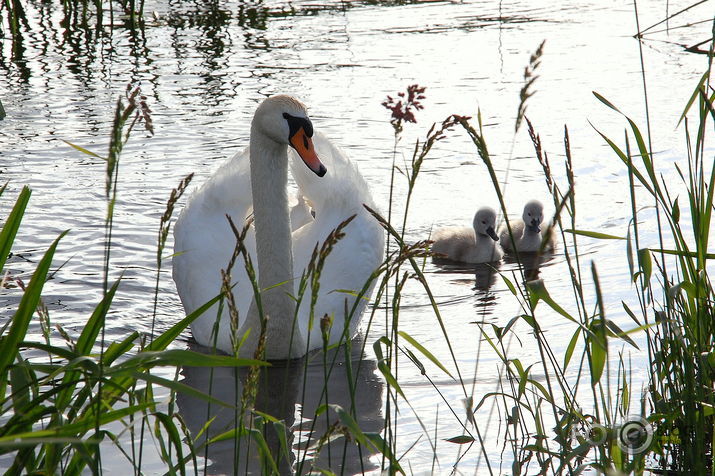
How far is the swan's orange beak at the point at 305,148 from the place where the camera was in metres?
4.13

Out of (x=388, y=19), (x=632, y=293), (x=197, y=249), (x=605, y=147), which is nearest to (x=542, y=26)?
(x=388, y=19)

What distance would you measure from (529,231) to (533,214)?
0.21 metres

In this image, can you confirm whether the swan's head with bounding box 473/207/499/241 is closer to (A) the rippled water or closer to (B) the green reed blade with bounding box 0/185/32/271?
(A) the rippled water

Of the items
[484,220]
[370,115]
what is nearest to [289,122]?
[484,220]

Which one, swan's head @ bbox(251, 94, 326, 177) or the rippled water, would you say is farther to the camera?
the rippled water

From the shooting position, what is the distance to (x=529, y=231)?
6.74 metres

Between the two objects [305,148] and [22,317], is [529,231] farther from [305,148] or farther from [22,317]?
[22,317]

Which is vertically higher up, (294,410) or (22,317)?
(22,317)

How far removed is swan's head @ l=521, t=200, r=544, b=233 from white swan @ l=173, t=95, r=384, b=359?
1648 mm

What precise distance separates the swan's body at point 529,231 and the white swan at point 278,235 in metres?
1.66

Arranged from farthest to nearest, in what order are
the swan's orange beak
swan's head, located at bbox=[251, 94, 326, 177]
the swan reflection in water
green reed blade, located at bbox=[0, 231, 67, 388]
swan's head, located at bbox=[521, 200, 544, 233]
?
1. swan's head, located at bbox=[521, 200, 544, 233]
2. swan's head, located at bbox=[251, 94, 326, 177]
3. the swan's orange beak
4. the swan reflection in water
5. green reed blade, located at bbox=[0, 231, 67, 388]

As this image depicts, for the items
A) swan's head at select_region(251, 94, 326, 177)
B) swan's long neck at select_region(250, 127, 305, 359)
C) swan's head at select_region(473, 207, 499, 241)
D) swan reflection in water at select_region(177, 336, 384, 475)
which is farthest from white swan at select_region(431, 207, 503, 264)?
swan's head at select_region(251, 94, 326, 177)

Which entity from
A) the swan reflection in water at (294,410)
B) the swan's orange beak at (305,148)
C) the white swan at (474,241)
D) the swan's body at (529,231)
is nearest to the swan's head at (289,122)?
the swan's orange beak at (305,148)

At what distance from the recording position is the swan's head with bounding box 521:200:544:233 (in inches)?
259
